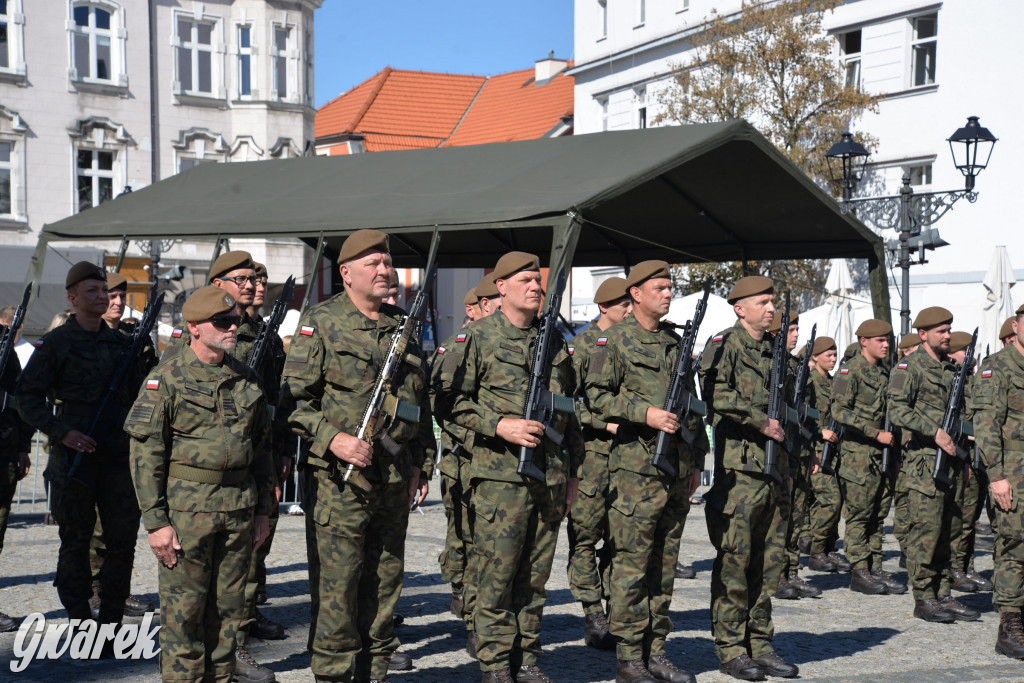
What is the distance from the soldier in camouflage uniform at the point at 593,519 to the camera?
7875 mm

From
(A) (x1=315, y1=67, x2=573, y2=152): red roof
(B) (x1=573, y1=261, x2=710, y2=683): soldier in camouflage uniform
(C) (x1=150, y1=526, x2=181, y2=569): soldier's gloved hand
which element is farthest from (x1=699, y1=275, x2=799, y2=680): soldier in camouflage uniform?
(A) (x1=315, y1=67, x2=573, y2=152): red roof

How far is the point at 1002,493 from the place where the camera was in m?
7.79

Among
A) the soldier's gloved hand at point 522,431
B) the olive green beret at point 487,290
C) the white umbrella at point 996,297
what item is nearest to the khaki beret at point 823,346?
the olive green beret at point 487,290

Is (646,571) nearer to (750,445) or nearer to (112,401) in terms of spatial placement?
(750,445)

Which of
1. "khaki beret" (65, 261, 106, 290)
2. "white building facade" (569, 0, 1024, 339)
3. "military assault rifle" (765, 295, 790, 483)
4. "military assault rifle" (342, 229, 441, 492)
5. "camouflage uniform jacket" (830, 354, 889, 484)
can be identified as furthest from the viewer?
"white building facade" (569, 0, 1024, 339)

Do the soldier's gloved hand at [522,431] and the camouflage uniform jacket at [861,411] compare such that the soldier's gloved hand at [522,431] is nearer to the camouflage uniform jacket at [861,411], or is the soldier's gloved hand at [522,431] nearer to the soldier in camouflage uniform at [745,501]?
the soldier in camouflage uniform at [745,501]

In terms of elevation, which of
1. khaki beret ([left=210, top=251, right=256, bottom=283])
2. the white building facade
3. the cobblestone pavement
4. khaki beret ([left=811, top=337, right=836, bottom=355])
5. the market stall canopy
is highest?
the white building facade

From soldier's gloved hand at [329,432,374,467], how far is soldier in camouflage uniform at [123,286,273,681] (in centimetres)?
40

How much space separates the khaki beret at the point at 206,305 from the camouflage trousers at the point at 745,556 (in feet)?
9.98

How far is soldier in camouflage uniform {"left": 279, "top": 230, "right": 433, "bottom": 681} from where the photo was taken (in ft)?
19.5

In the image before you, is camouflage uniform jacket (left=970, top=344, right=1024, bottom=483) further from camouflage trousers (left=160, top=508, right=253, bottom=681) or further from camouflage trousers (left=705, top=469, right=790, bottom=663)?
camouflage trousers (left=160, top=508, right=253, bottom=681)

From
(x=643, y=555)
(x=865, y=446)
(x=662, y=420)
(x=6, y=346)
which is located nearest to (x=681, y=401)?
(x=662, y=420)

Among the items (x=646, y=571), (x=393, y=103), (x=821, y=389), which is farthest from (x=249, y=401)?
(x=393, y=103)

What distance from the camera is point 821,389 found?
37.4ft
